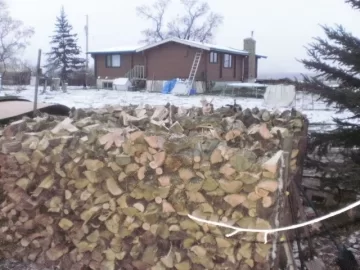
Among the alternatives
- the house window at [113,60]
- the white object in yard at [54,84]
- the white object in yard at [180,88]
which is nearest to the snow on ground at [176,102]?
the white object in yard at [180,88]

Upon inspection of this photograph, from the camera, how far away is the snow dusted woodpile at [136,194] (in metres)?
3.07

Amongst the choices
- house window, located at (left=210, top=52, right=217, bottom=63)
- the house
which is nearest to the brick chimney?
the house

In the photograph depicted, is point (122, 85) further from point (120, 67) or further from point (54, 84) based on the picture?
point (120, 67)

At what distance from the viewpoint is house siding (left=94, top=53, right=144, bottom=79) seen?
106 feet

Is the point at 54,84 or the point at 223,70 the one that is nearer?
the point at 54,84

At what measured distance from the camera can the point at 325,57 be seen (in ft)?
18.3

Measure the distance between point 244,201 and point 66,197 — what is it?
4.82 ft

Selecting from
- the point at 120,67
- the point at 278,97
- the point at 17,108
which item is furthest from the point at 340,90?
the point at 120,67

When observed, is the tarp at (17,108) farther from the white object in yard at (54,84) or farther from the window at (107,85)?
the window at (107,85)

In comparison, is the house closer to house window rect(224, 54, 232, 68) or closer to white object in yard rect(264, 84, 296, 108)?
house window rect(224, 54, 232, 68)

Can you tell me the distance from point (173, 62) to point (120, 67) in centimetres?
499

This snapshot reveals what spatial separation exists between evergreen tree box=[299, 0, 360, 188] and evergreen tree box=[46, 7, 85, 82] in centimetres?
3393

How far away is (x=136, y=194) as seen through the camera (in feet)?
10.9

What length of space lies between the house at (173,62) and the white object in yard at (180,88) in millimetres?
2321
